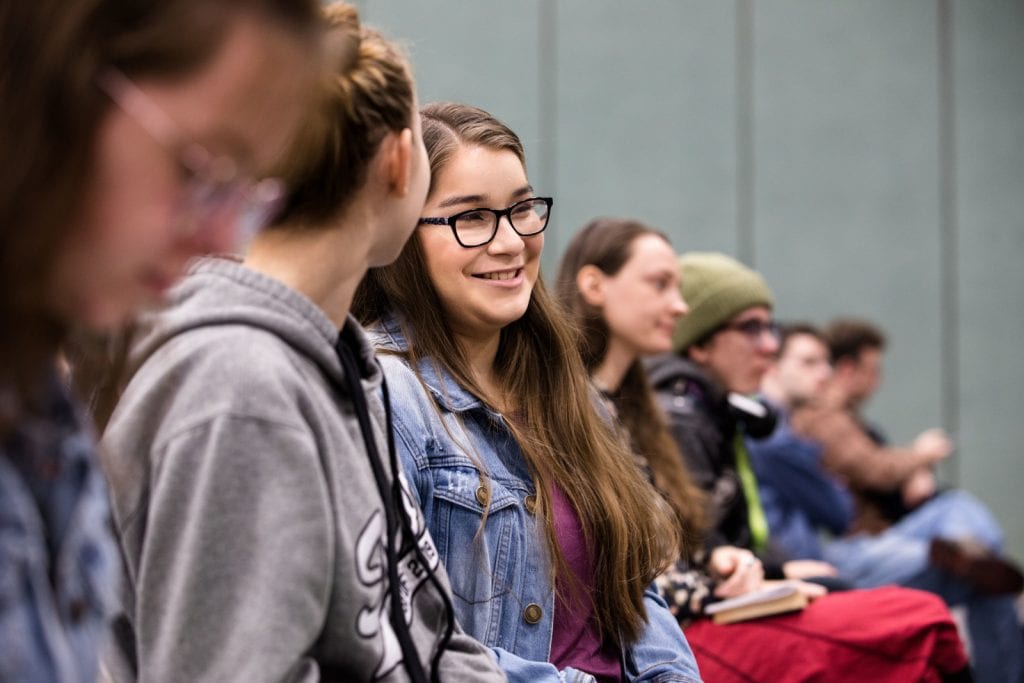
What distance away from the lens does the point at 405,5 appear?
6.63 metres

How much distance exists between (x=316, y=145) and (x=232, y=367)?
0.30 meters

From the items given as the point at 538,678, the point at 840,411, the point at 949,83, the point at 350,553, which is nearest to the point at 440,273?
the point at 538,678

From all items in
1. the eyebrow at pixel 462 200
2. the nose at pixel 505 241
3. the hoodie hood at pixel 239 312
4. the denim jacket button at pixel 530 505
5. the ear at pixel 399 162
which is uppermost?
the ear at pixel 399 162

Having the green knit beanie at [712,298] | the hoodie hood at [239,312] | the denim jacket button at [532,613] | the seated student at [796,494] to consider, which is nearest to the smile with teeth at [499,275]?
the denim jacket button at [532,613]

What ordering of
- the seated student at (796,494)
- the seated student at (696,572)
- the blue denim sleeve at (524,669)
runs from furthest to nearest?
the seated student at (796,494), the seated student at (696,572), the blue denim sleeve at (524,669)

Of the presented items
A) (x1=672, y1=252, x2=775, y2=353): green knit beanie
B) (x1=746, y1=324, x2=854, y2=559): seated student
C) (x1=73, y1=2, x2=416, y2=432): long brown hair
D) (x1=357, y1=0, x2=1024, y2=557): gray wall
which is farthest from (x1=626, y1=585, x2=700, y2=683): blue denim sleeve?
(x1=357, y1=0, x2=1024, y2=557): gray wall

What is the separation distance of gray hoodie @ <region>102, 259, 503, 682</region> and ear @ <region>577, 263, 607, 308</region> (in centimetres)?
215

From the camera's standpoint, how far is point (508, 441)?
7.41ft

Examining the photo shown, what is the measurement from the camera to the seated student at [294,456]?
1.30 metres

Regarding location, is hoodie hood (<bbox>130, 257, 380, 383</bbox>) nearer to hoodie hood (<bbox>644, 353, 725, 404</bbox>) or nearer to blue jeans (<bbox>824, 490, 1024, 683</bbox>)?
hoodie hood (<bbox>644, 353, 725, 404</bbox>)

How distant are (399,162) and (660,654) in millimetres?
1105

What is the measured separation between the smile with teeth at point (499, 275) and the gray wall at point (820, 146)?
448 cm

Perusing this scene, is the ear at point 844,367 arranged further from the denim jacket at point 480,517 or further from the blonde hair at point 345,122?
the blonde hair at point 345,122

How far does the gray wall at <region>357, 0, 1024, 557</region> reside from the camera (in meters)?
7.01
